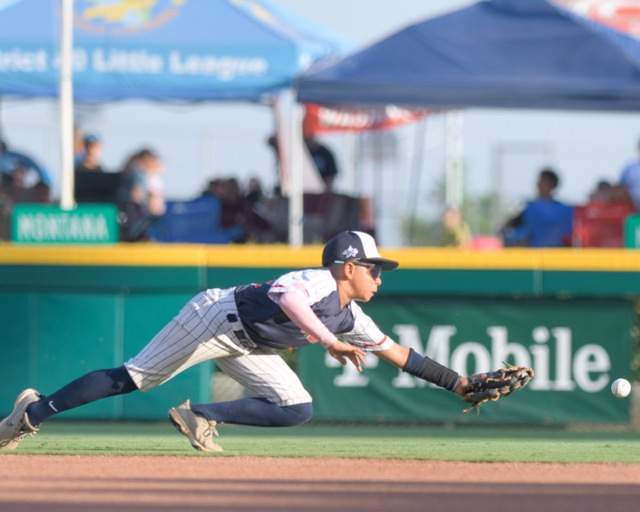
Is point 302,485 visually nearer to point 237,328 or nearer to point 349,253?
point 237,328

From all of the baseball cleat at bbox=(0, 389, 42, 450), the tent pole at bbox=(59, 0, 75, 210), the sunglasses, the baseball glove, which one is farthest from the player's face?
the tent pole at bbox=(59, 0, 75, 210)

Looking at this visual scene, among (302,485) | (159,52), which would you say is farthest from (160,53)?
(302,485)

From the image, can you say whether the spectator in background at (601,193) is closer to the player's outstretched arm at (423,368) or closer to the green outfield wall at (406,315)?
the green outfield wall at (406,315)

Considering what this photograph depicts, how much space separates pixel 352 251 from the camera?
7.88 metres

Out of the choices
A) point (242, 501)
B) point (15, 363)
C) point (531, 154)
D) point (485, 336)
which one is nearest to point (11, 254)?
point (15, 363)

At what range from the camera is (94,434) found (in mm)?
11602

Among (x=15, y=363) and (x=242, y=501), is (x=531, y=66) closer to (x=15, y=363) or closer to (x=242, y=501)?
(x=15, y=363)

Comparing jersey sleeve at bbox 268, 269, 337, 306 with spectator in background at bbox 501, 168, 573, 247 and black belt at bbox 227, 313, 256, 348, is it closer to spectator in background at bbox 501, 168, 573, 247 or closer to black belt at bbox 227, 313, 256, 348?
black belt at bbox 227, 313, 256, 348

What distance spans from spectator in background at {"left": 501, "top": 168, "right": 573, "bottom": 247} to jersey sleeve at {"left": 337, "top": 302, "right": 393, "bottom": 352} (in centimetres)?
657

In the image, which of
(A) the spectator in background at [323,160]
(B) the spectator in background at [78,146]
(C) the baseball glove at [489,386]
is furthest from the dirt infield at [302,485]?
(B) the spectator in background at [78,146]

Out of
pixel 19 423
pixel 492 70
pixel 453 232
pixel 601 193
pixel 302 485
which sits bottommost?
pixel 302 485

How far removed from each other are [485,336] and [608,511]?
19.8 ft

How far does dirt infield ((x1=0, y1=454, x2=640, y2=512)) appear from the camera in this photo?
6.41 metres

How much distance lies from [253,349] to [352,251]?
34.8 inches
